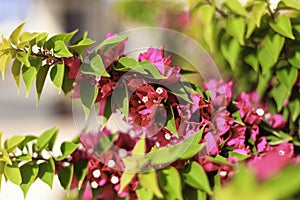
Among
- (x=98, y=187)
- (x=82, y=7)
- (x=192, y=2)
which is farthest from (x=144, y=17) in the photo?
(x=82, y=7)

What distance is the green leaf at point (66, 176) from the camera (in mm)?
369

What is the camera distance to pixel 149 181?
0.30 m

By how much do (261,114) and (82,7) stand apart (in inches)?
140

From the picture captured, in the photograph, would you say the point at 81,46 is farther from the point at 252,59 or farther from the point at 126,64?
the point at 252,59

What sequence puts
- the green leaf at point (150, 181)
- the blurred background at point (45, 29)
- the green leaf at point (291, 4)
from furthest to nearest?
1. the blurred background at point (45, 29)
2. the green leaf at point (291, 4)
3. the green leaf at point (150, 181)

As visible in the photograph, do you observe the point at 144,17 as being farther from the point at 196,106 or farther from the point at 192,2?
the point at 196,106

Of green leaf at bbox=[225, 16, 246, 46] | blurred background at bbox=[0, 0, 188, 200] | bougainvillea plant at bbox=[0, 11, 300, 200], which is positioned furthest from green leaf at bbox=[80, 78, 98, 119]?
blurred background at bbox=[0, 0, 188, 200]

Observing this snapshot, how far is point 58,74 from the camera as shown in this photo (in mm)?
348

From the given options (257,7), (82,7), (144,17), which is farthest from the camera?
(82,7)

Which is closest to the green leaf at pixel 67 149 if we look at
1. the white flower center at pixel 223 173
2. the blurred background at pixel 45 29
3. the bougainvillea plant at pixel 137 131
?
the bougainvillea plant at pixel 137 131

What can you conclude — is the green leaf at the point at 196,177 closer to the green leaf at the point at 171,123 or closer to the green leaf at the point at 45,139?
the green leaf at the point at 171,123

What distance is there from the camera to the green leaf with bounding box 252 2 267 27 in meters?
0.40

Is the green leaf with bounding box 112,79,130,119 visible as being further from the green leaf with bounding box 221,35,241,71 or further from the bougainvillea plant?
the green leaf with bounding box 221,35,241,71

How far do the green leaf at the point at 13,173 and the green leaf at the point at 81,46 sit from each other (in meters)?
0.10
